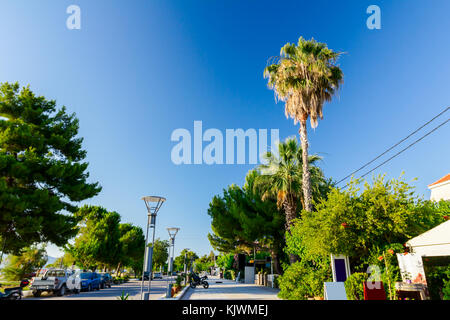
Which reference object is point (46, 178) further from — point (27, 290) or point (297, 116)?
point (297, 116)

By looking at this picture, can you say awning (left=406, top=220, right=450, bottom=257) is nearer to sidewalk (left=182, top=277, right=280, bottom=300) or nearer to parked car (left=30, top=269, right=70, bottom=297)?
sidewalk (left=182, top=277, right=280, bottom=300)

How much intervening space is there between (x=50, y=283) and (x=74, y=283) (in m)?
3.70

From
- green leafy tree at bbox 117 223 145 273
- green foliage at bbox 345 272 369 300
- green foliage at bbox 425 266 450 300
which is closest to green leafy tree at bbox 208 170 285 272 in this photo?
green foliage at bbox 345 272 369 300

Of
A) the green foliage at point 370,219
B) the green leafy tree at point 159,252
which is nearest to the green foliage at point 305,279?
the green foliage at point 370,219

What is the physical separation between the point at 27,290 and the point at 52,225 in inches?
191

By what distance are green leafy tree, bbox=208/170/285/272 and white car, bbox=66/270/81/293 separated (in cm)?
1213

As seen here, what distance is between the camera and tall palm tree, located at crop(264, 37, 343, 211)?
15.5m

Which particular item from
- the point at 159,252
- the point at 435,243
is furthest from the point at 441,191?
the point at 159,252

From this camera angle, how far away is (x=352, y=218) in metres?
10.2

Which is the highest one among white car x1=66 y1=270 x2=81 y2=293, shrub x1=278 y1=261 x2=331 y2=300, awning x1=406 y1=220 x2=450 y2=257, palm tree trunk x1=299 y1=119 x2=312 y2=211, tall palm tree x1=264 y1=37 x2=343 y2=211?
tall palm tree x1=264 y1=37 x2=343 y2=211

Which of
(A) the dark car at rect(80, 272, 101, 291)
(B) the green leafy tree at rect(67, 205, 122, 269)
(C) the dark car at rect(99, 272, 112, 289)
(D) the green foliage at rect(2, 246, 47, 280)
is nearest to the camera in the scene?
(A) the dark car at rect(80, 272, 101, 291)

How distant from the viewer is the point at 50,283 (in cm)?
1627
